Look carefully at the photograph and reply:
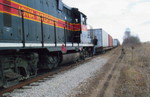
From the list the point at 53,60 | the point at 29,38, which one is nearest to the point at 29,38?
the point at 29,38

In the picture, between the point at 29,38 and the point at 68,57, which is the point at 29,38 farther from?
the point at 68,57

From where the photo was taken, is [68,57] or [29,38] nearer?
[29,38]

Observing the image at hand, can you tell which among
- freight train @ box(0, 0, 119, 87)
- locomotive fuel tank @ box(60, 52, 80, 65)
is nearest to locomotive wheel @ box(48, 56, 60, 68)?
freight train @ box(0, 0, 119, 87)

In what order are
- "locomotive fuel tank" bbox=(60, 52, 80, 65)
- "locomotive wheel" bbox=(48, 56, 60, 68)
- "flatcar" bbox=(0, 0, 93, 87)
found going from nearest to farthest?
"flatcar" bbox=(0, 0, 93, 87) < "locomotive wheel" bbox=(48, 56, 60, 68) < "locomotive fuel tank" bbox=(60, 52, 80, 65)

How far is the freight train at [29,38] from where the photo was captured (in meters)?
5.36

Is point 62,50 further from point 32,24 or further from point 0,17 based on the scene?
point 0,17

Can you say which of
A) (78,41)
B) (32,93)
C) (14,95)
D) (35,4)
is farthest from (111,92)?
(78,41)

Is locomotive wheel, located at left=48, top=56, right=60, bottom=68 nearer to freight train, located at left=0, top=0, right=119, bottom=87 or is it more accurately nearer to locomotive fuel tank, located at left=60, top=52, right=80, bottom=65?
freight train, located at left=0, top=0, right=119, bottom=87

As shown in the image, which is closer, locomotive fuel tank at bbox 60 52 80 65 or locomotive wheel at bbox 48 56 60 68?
locomotive wheel at bbox 48 56 60 68

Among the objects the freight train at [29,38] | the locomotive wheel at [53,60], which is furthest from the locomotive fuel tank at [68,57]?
the locomotive wheel at [53,60]

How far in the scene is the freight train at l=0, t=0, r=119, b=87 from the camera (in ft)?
17.6

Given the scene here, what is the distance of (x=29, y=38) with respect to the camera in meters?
6.96

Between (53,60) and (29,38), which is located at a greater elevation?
(29,38)

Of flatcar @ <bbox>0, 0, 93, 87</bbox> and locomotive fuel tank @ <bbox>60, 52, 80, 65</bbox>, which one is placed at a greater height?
flatcar @ <bbox>0, 0, 93, 87</bbox>
